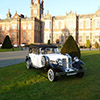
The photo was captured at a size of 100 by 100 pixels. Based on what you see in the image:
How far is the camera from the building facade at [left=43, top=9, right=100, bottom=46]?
43969mm

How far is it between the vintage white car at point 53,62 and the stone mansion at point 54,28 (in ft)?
127

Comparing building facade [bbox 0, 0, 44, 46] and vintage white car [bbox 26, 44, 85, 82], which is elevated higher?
building facade [bbox 0, 0, 44, 46]

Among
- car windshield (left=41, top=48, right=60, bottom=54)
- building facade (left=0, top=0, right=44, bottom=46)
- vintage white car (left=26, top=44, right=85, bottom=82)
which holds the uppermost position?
building facade (left=0, top=0, right=44, bottom=46)

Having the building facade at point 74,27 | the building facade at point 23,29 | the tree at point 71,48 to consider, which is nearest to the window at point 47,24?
the building facade at point 74,27

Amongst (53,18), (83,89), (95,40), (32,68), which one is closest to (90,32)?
(95,40)

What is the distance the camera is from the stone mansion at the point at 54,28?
4562 centimetres

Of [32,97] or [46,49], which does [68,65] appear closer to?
[46,49]

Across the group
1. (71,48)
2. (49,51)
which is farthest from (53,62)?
(71,48)

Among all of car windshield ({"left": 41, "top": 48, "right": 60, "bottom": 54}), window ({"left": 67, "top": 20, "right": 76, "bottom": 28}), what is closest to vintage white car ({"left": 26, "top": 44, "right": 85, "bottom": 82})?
car windshield ({"left": 41, "top": 48, "right": 60, "bottom": 54})

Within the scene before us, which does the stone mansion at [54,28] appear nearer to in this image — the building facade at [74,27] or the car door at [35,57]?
the building facade at [74,27]

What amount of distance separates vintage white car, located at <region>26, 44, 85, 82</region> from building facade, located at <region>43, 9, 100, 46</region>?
3945cm

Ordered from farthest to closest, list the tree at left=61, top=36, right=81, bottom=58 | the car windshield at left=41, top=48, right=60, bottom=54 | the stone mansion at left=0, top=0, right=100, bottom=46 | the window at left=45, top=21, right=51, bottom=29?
the window at left=45, top=21, right=51, bottom=29, the stone mansion at left=0, top=0, right=100, bottom=46, the tree at left=61, top=36, right=81, bottom=58, the car windshield at left=41, top=48, right=60, bottom=54

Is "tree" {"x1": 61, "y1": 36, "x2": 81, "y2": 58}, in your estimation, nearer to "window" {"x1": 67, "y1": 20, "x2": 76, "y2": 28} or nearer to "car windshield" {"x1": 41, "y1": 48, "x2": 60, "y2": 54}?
"car windshield" {"x1": 41, "y1": 48, "x2": 60, "y2": 54}

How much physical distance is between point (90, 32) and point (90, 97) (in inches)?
1768
